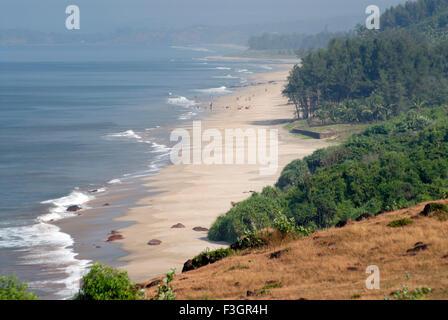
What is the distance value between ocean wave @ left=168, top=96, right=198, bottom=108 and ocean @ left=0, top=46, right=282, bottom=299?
0.17 m

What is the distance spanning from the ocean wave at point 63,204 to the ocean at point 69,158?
0.22ft

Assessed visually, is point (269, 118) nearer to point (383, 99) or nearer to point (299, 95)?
point (299, 95)

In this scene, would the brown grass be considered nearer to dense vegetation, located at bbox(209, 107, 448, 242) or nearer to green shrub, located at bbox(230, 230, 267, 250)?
Answer: green shrub, located at bbox(230, 230, 267, 250)

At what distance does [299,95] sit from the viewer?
8825cm

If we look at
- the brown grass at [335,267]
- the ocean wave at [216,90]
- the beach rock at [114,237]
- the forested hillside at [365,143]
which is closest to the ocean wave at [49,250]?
the beach rock at [114,237]

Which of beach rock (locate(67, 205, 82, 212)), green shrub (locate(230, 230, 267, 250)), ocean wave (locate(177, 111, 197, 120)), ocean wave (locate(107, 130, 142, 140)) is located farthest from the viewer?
ocean wave (locate(177, 111, 197, 120))

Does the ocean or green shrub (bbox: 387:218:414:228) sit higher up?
green shrub (bbox: 387:218:414:228)

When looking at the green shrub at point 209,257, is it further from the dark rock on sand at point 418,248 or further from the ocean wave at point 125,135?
the ocean wave at point 125,135

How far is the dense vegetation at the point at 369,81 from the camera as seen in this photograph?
80.0 meters

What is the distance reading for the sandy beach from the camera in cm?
3300

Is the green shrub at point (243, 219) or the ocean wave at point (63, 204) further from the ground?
the green shrub at point (243, 219)

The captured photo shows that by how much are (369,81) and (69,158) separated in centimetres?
4135

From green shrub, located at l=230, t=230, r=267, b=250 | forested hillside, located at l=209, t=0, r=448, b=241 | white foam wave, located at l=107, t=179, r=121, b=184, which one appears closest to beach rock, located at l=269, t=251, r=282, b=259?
green shrub, located at l=230, t=230, r=267, b=250

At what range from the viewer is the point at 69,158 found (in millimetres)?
65500
